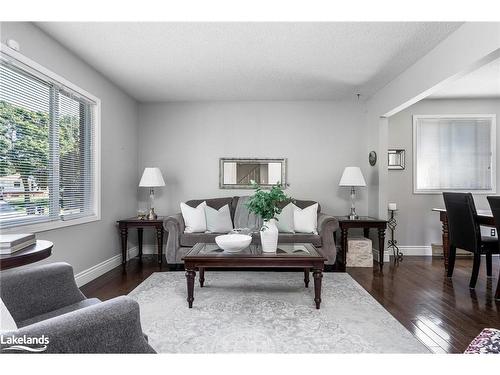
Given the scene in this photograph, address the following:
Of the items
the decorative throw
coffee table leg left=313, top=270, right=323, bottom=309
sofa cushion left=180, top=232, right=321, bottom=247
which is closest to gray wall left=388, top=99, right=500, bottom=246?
sofa cushion left=180, top=232, right=321, bottom=247

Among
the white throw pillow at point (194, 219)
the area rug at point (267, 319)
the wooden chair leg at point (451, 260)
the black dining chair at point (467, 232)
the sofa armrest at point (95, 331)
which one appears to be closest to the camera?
the sofa armrest at point (95, 331)

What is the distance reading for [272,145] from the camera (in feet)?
15.8

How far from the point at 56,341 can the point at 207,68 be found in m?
3.16

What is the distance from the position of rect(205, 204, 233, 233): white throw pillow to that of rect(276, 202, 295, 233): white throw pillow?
676 millimetres

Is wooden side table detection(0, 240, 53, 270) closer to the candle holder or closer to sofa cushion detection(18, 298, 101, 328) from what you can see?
sofa cushion detection(18, 298, 101, 328)

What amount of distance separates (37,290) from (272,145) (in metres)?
3.80

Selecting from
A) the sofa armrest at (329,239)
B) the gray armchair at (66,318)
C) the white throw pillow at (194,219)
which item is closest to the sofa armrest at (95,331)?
the gray armchair at (66,318)

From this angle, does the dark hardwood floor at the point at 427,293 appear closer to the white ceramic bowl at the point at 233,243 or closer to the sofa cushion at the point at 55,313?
the white ceramic bowl at the point at 233,243

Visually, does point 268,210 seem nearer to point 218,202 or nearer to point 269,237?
point 269,237

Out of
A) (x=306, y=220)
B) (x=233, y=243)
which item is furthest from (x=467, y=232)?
(x=233, y=243)

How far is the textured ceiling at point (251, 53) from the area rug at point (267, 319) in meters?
2.42

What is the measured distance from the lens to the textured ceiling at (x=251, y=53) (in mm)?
2615
